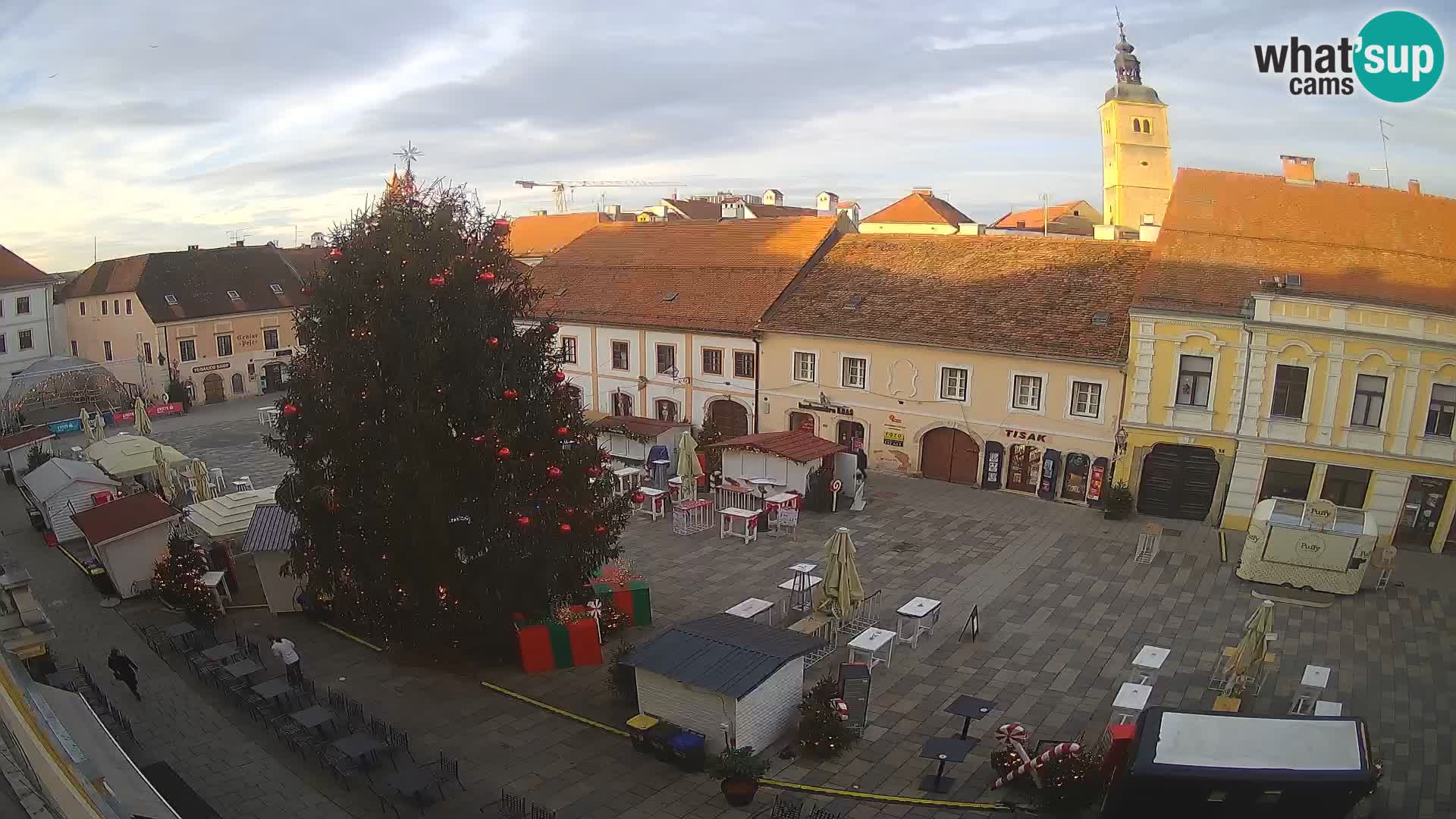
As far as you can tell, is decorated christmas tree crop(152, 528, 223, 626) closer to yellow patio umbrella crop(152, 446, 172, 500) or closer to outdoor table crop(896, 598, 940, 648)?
yellow patio umbrella crop(152, 446, 172, 500)

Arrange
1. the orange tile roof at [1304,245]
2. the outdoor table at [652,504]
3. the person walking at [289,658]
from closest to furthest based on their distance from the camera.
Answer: the person walking at [289,658] → the orange tile roof at [1304,245] → the outdoor table at [652,504]

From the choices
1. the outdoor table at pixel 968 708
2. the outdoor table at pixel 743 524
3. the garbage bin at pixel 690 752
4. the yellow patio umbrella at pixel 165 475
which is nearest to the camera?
the garbage bin at pixel 690 752

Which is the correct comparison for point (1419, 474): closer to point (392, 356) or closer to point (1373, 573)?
point (1373, 573)

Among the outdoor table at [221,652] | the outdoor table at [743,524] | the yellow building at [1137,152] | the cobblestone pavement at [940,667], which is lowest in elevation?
the cobblestone pavement at [940,667]

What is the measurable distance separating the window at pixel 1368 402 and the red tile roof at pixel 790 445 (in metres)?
13.0

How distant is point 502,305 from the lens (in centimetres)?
1630

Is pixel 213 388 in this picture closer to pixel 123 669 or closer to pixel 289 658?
pixel 123 669

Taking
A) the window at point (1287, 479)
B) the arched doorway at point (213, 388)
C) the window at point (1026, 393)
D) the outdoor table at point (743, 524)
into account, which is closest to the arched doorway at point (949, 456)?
the window at point (1026, 393)

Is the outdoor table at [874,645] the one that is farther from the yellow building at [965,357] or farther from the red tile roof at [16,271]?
the red tile roof at [16,271]

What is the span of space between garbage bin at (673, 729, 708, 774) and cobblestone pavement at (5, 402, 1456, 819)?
0.59 feet

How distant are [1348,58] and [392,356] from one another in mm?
19294

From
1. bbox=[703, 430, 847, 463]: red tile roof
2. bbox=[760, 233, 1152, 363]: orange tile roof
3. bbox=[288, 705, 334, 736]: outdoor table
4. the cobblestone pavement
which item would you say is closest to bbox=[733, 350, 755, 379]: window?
bbox=[760, 233, 1152, 363]: orange tile roof

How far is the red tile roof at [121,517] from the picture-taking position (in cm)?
2033

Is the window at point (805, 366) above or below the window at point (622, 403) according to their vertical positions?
above
